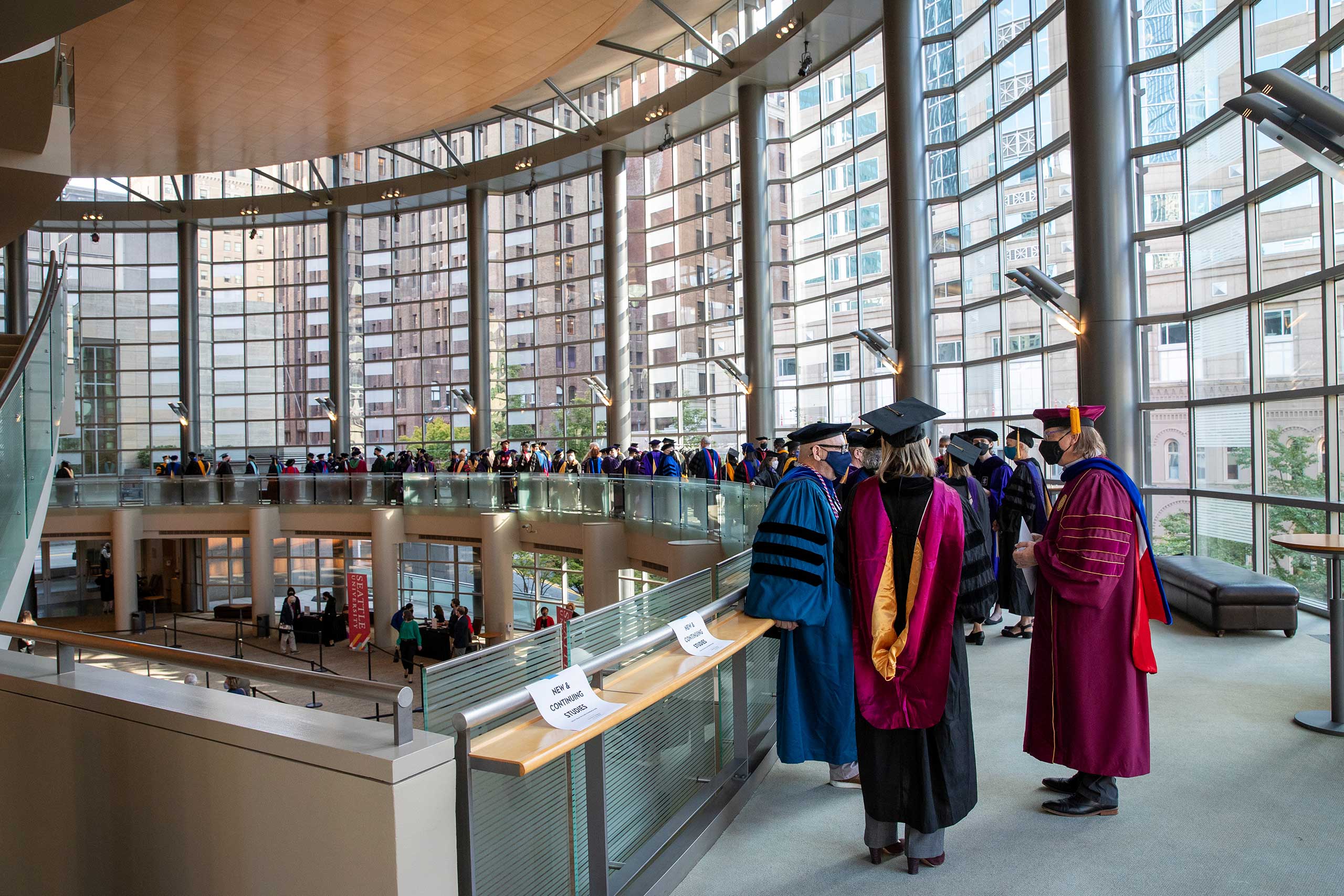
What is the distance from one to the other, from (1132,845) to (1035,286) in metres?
7.95

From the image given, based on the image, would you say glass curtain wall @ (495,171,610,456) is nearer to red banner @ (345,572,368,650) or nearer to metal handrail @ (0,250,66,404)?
red banner @ (345,572,368,650)

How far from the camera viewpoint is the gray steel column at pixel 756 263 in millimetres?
19625

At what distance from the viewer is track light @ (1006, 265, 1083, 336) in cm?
1017

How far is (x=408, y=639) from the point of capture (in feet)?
56.9

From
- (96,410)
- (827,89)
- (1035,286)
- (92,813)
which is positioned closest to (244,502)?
(96,410)

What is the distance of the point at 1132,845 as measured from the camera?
11.4ft

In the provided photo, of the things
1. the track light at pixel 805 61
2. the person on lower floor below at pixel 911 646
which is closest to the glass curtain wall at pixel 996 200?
the track light at pixel 805 61

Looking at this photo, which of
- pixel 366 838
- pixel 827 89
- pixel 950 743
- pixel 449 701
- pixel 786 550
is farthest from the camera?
pixel 827 89

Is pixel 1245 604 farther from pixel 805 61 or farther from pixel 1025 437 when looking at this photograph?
pixel 805 61

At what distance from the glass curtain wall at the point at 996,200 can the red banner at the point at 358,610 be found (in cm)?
1300

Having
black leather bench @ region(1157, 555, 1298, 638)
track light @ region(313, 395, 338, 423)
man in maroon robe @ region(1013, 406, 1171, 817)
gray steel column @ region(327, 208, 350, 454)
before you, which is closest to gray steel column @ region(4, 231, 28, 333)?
A: gray steel column @ region(327, 208, 350, 454)

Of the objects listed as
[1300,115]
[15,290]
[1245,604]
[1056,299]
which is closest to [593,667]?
[1300,115]

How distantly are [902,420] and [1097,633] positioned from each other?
1.37m

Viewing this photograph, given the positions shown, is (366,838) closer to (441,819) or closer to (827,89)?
(441,819)
